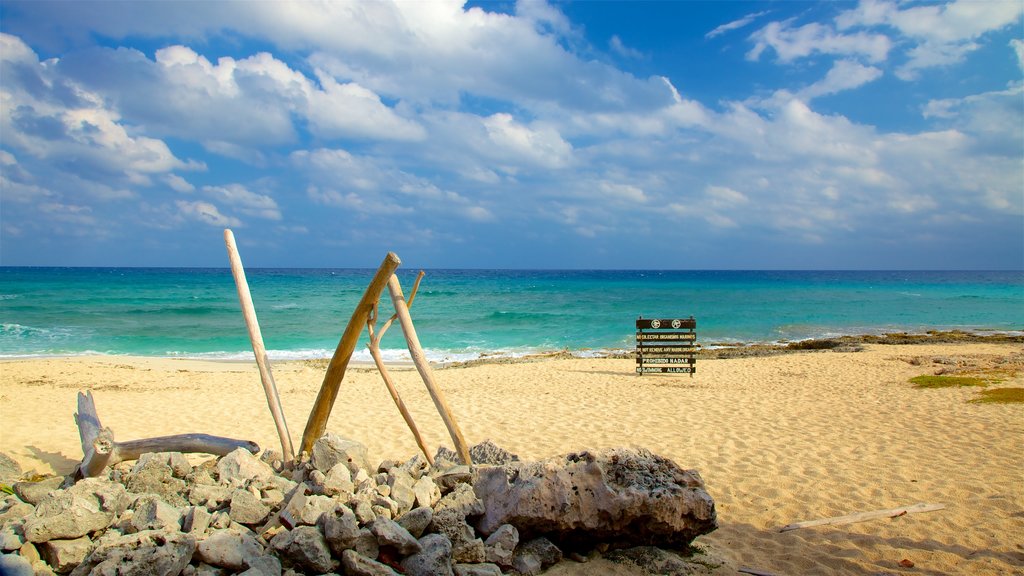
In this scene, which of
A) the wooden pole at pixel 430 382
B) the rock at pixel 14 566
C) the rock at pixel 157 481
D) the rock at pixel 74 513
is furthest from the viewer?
the wooden pole at pixel 430 382

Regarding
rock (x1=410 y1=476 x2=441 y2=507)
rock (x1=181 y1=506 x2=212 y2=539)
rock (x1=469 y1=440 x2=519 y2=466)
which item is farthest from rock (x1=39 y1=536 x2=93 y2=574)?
rock (x1=469 y1=440 x2=519 y2=466)

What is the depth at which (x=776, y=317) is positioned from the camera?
38.2m

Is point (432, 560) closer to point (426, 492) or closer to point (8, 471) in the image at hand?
point (426, 492)

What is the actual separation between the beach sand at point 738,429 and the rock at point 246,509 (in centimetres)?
212

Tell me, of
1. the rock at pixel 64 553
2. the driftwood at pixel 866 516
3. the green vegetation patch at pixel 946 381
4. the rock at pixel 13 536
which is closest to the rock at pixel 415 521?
the rock at pixel 64 553

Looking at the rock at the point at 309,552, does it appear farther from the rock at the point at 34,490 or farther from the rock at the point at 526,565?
the rock at the point at 34,490

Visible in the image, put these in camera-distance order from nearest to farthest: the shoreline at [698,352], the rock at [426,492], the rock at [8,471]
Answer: the rock at [426,492] → the rock at [8,471] → the shoreline at [698,352]

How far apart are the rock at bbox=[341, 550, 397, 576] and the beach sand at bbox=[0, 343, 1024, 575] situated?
124cm

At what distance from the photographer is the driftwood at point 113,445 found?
522 cm

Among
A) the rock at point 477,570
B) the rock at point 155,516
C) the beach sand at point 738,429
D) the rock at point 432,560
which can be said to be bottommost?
the beach sand at point 738,429

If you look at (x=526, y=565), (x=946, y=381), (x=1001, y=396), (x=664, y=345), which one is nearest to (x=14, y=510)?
(x=526, y=565)

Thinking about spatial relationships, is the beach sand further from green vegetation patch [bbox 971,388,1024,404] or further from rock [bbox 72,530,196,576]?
rock [bbox 72,530,196,576]

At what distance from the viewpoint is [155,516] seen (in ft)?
13.0

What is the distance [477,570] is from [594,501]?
3.16 ft
